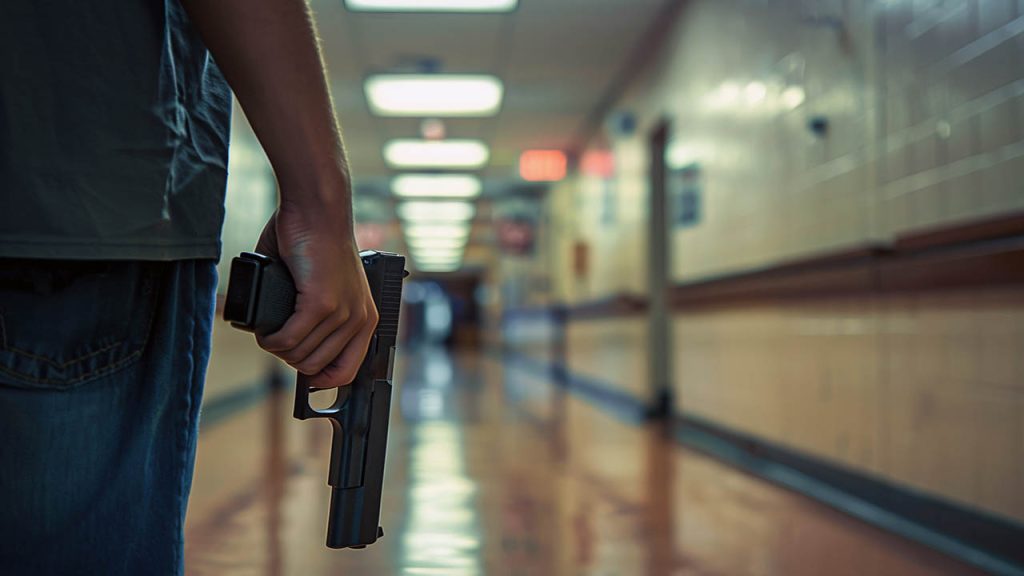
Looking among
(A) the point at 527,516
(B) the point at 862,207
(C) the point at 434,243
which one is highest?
(C) the point at 434,243

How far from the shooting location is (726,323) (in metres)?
5.34

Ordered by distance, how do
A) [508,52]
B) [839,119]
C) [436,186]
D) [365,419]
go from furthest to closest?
[436,186], [508,52], [839,119], [365,419]

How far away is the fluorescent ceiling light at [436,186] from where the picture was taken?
1282 centimetres

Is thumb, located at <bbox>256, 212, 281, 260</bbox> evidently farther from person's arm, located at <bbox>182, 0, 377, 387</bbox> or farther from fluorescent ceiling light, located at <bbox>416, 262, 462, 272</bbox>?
fluorescent ceiling light, located at <bbox>416, 262, 462, 272</bbox>

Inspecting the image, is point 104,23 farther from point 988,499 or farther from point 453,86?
point 453,86

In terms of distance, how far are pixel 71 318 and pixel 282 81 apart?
23cm

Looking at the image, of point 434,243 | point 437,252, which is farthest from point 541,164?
point 437,252

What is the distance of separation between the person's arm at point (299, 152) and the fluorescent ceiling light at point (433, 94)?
6.95 meters

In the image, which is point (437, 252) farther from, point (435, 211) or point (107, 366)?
point (107, 366)

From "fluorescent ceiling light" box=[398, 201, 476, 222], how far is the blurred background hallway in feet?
20.7

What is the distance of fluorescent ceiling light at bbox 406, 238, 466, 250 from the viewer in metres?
21.5

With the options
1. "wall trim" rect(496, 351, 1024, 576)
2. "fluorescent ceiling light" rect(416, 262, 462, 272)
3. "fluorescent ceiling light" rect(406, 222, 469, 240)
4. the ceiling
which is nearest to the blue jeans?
"wall trim" rect(496, 351, 1024, 576)

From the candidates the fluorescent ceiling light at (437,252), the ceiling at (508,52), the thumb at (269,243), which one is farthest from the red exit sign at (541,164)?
the fluorescent ceiling light at (437,252)

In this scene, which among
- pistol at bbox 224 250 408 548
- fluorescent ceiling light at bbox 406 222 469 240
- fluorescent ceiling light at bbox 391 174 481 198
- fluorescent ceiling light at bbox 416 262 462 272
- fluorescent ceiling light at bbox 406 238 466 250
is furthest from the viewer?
fluorescent ceiling light at bbox 416 262 462 272
